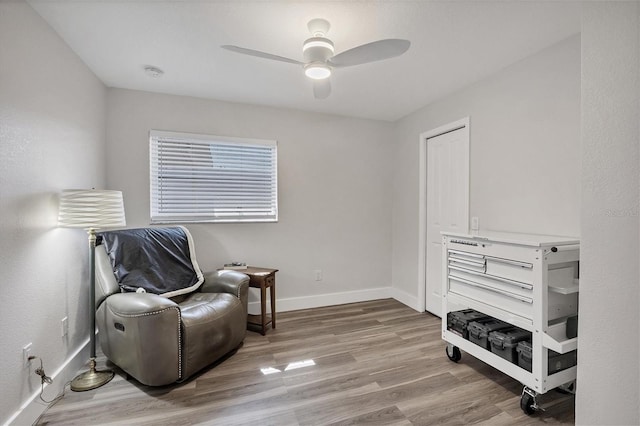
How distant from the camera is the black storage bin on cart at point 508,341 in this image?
188cm

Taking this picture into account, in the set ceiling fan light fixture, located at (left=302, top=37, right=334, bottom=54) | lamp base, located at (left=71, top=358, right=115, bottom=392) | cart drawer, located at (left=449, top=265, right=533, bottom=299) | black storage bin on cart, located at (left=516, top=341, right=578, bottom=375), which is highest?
ceiling fan light fixture, located at (left=302, top=37, right=334, bottom=54)

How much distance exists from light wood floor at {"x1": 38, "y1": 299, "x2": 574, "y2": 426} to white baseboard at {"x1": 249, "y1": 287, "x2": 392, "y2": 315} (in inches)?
29.1

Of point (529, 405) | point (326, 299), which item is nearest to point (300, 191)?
point (326, 299)

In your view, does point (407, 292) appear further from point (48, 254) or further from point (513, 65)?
point (48, 254)

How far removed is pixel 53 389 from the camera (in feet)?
6.08

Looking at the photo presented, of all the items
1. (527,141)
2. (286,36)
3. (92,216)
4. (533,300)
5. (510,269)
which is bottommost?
(533,300)

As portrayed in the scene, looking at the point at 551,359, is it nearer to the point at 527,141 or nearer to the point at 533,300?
the point at 533,300

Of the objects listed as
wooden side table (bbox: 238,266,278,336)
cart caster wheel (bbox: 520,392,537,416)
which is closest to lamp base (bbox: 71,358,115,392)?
wooden side table (bbox: 238,266,278,336)

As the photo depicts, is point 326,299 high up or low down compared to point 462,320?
down

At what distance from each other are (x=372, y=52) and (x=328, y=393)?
216 centimetres

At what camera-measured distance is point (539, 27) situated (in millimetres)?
1885

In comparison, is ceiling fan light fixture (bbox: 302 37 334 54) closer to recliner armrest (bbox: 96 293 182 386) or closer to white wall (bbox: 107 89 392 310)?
white wall (bbox: 107 89 392 310)

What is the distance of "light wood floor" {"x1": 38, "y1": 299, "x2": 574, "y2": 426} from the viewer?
1714mm

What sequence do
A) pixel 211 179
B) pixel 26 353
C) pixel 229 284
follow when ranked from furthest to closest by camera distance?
1. pixel 211 179
2. pixel 229 284
3. pixel 26 353
